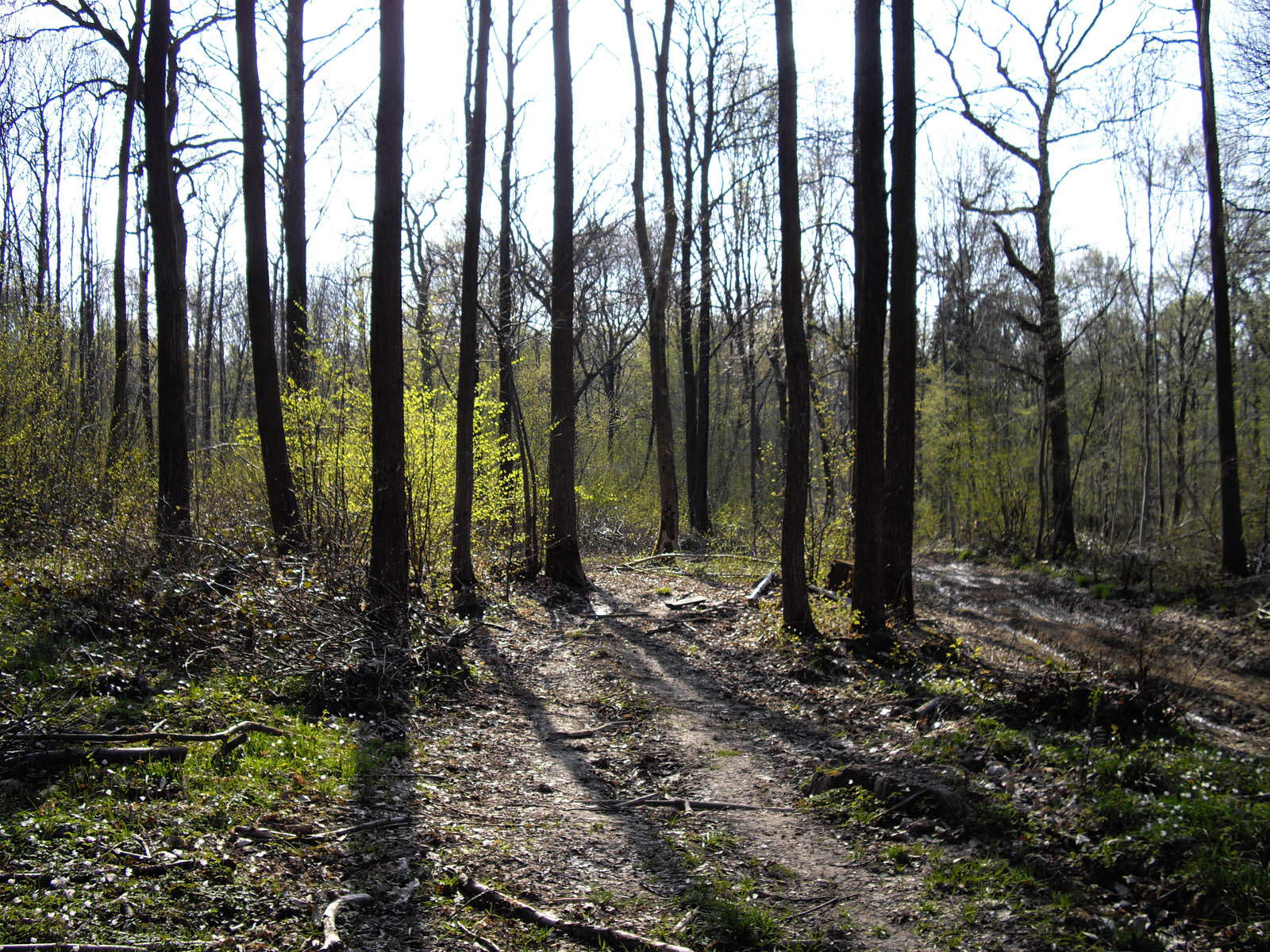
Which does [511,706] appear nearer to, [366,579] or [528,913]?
[366,579]

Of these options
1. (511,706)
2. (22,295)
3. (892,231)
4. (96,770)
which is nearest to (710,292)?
(892,231)

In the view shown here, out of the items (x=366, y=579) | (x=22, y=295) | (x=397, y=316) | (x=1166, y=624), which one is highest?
(x=22, y=295)

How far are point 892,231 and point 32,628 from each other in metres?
9.79

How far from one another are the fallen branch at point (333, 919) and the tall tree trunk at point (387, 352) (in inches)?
172

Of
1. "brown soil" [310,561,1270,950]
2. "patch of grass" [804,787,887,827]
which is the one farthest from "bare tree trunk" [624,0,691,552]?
"patch of grass" [804,787,887,827]

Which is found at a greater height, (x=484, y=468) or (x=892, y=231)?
(x=892, y=231)

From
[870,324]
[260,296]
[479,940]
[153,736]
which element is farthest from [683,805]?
[260,296]

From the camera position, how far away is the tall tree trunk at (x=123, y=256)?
39.9 feet

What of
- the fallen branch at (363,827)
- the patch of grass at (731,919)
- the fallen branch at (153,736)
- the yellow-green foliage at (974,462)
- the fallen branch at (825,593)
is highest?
the yellow-green foliage at (974,462)

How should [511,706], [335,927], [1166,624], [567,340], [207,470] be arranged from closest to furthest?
[335,927] < [511,706] < [1166,624] < [567,340] < [207,470]

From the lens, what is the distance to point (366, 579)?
7781mm

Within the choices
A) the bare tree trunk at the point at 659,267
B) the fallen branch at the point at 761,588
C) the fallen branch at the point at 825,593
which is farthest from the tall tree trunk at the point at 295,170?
the fallen branch at the point at 825,593

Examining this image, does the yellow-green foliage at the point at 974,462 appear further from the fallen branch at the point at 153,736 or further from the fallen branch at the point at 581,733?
the fallen branch at the point at 153,736

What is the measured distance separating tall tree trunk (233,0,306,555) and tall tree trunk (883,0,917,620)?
7637mm
